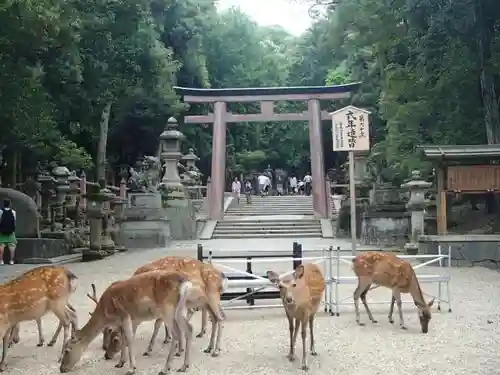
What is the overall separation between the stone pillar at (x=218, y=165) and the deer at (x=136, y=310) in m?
18.7

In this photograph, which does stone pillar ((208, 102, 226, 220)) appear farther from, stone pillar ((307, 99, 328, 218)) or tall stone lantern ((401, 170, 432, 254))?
tall stone lantern ((401, 170, 432, 254))

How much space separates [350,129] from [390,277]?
196 inches

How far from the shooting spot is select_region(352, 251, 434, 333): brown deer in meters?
7.06

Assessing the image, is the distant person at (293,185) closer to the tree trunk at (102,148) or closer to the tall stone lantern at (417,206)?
the tree trunk at (102,148)

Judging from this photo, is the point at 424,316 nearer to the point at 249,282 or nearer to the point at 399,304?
the point at 399,304

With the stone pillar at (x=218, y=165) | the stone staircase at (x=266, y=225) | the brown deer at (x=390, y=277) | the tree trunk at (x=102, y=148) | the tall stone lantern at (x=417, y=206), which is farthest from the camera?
the tree trunk at (x=102, y=148)

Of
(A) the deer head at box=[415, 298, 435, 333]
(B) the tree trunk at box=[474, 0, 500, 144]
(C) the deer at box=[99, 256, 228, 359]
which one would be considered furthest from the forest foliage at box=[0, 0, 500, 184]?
(A) the deer head at box=[415, 298, 435, 333]

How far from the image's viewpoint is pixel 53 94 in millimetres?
16047

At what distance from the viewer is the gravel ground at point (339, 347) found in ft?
18.2

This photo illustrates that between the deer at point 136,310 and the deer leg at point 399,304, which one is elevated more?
the deer at point 136,310

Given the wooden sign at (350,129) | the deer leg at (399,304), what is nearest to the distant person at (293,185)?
the wooden sign at (350,129)

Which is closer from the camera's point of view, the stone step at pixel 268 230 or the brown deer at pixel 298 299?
the brown deer at pixel 298 299

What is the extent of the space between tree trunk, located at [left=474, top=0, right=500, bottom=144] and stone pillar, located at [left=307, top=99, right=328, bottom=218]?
28.9 feet

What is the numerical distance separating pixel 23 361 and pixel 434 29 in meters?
13.2
